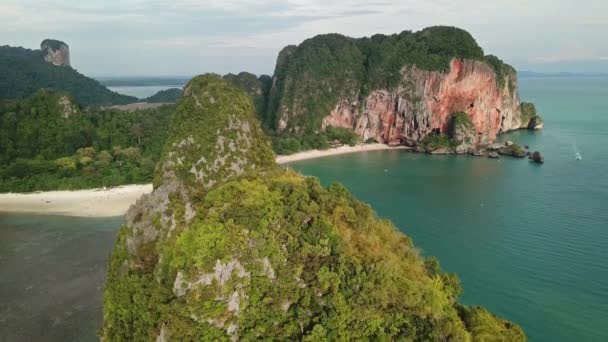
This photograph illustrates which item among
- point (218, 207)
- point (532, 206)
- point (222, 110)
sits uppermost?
point (222, 110)

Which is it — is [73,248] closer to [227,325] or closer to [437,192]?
[227,325]

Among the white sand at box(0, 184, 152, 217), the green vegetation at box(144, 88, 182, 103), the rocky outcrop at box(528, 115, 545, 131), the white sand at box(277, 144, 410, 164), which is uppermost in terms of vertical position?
the green vegetation at box(144, 88, 182, 103)

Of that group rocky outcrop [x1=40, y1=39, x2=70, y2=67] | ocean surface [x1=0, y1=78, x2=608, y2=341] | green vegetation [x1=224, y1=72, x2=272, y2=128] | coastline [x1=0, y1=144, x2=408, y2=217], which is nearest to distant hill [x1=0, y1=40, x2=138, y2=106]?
rocky outcrop [x1=40, y1=39, x2=70, y2=67]

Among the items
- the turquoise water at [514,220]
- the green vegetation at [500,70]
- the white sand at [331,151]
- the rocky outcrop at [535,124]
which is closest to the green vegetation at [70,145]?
the white sand at [331,151]

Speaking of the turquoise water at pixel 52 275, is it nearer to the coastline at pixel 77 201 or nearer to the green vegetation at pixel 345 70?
the coastline at pixel 77 201

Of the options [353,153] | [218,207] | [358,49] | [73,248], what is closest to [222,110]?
[218,207]

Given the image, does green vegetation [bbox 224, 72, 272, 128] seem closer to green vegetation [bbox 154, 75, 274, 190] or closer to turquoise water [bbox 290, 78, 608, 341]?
turquoise water [bbox 290, 78, 608, 341]
